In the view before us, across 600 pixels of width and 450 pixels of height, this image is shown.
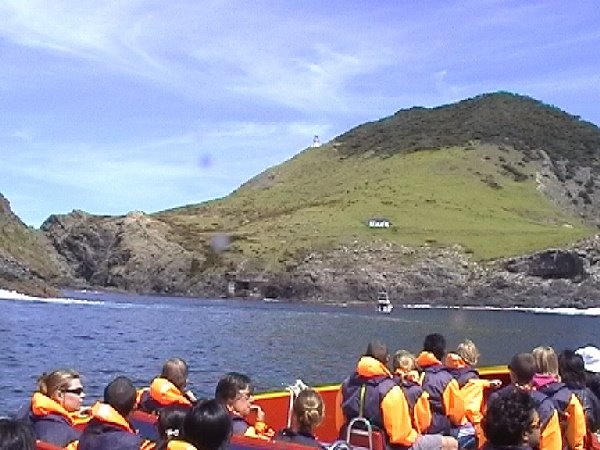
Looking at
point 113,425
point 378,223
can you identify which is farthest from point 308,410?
point 378,223

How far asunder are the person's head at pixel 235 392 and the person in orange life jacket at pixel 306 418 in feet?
1.71

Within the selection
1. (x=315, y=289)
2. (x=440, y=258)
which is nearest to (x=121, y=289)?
(x=315, y=289)

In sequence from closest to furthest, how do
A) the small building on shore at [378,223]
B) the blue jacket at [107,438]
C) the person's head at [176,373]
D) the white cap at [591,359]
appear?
the blue jacket at [107,438] → the person's head at [176,373] → the white cap at [591,359] → the small building on shore at [378,223]

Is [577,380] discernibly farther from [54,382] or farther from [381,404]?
[54,382]

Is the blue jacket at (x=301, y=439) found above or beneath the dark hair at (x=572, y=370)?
beneath

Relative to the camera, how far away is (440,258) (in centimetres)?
16288

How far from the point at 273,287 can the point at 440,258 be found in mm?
31178

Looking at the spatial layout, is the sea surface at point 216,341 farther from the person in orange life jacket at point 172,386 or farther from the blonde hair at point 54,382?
the blonde hair at point 54,382

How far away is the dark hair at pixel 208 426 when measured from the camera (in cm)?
578

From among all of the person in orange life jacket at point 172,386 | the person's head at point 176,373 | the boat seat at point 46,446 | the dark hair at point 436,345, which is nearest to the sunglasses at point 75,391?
the boat seat at point 46,446

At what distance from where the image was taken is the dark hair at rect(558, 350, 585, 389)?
32.4 ft

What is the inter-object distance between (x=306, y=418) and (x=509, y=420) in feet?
11.8

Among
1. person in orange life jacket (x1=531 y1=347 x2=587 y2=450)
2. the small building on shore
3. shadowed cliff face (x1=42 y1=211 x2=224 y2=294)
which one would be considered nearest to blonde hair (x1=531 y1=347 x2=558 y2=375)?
person in orange life jacket (x1=531 y1=347 x2=587 y2=450)

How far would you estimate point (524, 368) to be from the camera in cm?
945
